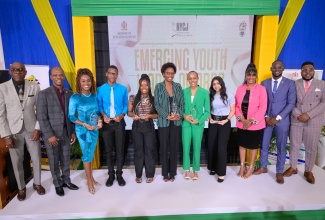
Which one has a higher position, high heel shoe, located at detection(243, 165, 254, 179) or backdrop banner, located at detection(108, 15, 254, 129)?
backdrop banner, located at detection(108, 15, 254, 129)

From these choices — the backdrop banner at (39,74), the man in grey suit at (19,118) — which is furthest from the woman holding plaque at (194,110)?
the backdrop banner at (39,74)

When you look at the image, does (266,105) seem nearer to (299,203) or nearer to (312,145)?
(312,145)

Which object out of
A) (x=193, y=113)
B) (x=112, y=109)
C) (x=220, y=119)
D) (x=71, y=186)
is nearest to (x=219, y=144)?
(x=220, y=119)

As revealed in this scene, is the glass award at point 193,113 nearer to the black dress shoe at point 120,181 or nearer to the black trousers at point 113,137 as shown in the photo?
the black trousers at point 113,137

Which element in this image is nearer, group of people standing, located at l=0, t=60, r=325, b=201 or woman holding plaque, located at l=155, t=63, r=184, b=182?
group of people standing, located at l=0, t=60, r=325, b=201

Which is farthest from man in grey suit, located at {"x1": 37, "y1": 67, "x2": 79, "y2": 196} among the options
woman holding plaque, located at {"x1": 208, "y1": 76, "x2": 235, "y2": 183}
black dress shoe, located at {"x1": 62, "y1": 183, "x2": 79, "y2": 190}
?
woman holding plaque, located at {"x1": 208, "y1": 76, "x2": 235, "y2": 183}

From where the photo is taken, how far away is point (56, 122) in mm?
2830

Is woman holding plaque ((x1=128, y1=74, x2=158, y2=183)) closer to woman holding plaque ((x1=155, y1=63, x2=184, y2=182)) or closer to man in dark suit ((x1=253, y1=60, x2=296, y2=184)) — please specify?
woman holding plaque ((x1=155, y1=63, x2=184, y2=182))

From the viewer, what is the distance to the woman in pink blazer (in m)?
3.08

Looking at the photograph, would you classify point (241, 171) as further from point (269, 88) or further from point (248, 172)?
point (269, 88)

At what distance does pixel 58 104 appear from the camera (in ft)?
9.22

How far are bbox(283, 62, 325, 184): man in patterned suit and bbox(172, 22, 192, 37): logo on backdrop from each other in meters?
1.94

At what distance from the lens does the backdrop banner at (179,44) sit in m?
4.07

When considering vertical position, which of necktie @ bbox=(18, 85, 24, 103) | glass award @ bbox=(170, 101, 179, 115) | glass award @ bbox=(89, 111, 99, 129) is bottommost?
glass award @ bbox=(89, 111, 99, 129)
